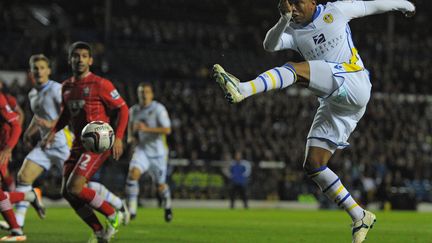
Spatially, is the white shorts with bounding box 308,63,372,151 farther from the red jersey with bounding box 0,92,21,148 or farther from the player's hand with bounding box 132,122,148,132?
the player's hand with bounding box 132,122,148,132

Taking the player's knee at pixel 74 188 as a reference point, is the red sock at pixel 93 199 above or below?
below

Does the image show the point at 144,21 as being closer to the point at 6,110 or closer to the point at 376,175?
the point at 376,175

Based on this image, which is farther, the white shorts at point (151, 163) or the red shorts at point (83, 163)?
the white shorts at point (151, 163)

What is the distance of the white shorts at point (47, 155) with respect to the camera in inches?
504

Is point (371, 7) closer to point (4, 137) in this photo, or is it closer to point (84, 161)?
point (84, 161)

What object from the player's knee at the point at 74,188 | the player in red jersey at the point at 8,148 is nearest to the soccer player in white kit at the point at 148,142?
the player in red jersey at the point at 8,148

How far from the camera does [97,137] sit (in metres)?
8.98

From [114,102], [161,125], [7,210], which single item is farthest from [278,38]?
[161,125]

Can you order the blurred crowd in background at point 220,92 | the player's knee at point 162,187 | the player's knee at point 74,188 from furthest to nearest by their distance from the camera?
the blurred crowd in background at point 220,92
the player's knee at point 162,187
the player's knee at point 74,188

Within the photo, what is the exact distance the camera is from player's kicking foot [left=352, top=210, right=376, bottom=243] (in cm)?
862

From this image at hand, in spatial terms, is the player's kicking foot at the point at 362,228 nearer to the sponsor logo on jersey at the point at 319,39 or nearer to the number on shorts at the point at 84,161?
the sponsor logo on jersey at the point at 319,39

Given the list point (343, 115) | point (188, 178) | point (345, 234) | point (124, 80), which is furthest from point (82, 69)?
point (124, 80)

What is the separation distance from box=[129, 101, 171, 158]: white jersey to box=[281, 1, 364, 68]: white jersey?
757 centimetres

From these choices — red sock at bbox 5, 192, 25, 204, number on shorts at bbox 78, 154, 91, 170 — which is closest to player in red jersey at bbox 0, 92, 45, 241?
red sock at bbox 5, 192, 25, 204
